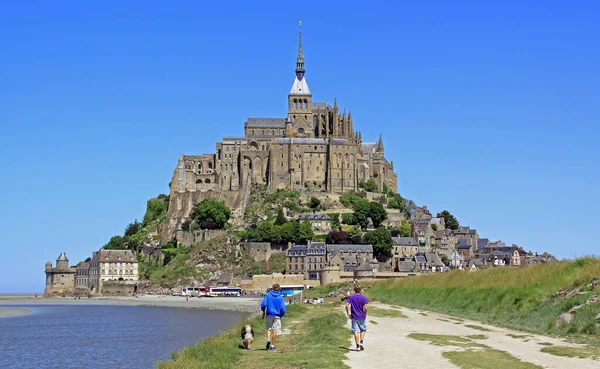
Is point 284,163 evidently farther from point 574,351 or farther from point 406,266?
point 574,351

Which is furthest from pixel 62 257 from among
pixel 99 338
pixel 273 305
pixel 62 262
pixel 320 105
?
pixel 273 305

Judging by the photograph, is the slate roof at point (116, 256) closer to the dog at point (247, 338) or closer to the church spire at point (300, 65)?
the church spire at point (300, 65)

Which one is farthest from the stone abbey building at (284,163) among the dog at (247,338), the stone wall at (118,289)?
the dog at (247,338)

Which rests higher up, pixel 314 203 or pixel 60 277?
pixel 314 203

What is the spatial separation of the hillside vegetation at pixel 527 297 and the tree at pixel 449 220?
87.9 m

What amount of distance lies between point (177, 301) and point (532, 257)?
5485 cm

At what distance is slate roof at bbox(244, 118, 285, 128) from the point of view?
433ft

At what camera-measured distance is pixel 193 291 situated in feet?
331

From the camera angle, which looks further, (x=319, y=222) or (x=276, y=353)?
(x=319, y=222)

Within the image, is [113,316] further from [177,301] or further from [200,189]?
[200,189]

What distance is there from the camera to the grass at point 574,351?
2005cm

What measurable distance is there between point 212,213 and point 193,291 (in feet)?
50.1

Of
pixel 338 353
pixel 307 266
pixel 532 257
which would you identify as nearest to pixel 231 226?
pixel 307 266

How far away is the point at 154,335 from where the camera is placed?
44.6m
